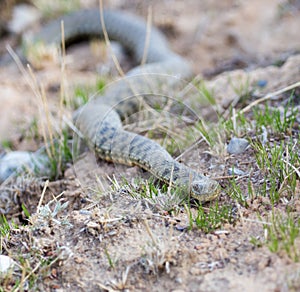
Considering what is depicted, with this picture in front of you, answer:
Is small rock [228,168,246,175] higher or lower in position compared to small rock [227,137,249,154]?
lower

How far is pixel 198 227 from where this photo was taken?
111 inches

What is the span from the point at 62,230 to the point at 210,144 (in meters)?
1.25

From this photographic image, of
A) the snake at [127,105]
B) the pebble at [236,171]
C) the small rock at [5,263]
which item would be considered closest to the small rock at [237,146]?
the pebble at [236,171]

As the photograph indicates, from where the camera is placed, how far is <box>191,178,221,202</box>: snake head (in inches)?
118

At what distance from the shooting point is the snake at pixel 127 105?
3.29m

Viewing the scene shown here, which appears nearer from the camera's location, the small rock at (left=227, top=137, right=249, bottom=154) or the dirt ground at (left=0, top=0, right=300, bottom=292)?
the dirt ground at (left=0, top=0, right=300, bottom=292)

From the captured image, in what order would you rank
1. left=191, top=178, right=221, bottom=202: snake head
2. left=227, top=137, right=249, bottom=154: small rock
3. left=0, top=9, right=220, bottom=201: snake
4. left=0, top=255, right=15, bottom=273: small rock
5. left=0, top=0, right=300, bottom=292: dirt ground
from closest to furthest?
left=0, top=0, right=300, bottom=292: dirt ground
left=0, top=255, right=15, bottom=273: small rock
left=191, top=178, right=221, bottom=202: snake head
left=0, top=9, right=220, bottom=201: snake
left=227, top=137, right=249, bottom=154: small rock

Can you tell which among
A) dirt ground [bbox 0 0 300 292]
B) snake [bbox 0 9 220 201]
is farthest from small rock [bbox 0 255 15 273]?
snake [bbox 0 9 220 201]

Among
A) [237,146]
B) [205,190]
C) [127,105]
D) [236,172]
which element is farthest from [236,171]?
[127,105]

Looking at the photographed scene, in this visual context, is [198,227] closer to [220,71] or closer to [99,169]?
[99,169]

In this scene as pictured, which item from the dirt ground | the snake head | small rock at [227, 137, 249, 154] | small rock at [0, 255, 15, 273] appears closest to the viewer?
the dirt ground

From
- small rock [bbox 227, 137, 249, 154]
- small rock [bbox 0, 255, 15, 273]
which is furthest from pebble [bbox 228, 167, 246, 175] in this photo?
small rock [bbox 0, 255, 15, 273]

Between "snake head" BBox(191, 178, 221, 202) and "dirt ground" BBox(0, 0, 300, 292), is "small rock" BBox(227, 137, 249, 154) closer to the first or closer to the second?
"dirt ground" BBox(0, 0, 300, 292)

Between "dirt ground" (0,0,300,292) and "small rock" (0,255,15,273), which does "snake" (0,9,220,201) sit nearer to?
"dirt ground" (0,0,300,292)
